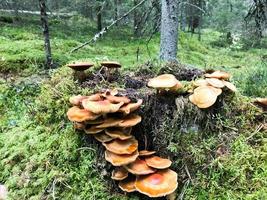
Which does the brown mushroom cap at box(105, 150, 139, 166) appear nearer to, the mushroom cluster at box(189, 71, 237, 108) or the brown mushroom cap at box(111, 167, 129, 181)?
the brown mushroom cap at box(111, 167, 129, 181)

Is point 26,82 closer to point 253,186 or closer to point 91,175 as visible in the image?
point 91,175

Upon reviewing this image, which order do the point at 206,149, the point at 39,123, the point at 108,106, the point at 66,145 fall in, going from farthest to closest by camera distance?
the point at 39,123
the point at 66,145
the point at 206,149
the point at 108,106

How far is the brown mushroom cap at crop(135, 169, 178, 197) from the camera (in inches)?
125

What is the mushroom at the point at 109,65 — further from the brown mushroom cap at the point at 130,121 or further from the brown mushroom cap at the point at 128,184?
the brown mushroom cap at the point at 128,184

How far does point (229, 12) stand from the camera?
26.0 metres

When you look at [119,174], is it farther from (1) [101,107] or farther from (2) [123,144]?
(1) [101,107]

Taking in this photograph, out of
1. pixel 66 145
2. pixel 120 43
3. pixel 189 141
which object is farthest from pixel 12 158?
pixel 120 43

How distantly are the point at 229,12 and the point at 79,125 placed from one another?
80.2 feet

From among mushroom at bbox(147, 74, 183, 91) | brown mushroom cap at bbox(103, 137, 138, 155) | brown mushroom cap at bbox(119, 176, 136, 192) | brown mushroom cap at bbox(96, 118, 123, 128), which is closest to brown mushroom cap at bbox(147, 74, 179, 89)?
mushroom at bbox(147, 74, 183, 91)

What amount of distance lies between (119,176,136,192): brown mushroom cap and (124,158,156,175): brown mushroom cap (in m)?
0.21

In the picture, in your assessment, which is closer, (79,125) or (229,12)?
(79,125)

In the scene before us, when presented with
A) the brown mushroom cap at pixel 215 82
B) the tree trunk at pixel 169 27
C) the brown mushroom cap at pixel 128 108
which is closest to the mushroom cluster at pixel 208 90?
the brown mushroom cap at pixel 215 82

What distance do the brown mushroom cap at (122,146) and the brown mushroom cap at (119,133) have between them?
6 cm

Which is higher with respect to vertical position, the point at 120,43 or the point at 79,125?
the point at 79,125
